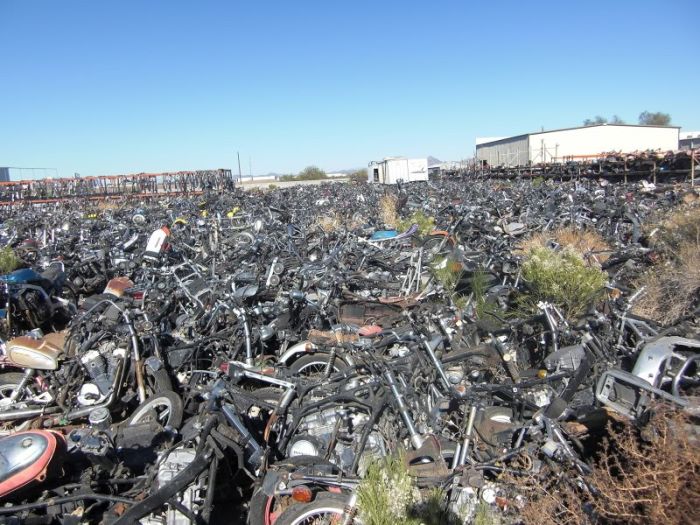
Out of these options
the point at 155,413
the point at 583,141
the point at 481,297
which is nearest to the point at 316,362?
the point at 155,413

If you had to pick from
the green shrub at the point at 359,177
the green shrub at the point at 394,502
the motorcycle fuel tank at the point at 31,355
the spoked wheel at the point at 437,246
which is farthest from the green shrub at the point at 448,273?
the green shrub at the point at 359,177

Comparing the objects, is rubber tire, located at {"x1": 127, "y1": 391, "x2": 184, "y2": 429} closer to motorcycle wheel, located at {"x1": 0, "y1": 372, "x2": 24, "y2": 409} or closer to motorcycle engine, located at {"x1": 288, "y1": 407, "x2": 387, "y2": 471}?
motorcycle engine, located at {"x1": 288, "y1": 407, "x2": 387, "y2": 471}

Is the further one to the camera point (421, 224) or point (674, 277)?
point (421, 224)

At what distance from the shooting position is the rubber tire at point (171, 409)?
13.7ft

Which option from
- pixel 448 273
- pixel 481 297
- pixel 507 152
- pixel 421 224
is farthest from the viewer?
pixel 507 152

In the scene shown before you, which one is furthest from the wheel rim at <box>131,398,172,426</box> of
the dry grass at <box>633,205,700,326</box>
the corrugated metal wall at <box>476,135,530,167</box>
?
the corrugated metal wall at <box>476,135,530,167</box>

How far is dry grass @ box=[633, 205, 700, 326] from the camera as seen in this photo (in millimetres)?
6091

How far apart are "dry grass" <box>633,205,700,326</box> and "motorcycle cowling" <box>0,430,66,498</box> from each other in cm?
611

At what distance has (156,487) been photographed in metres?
2.84

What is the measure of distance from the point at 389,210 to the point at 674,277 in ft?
36.2

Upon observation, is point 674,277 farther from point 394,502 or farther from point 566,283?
point 394,502

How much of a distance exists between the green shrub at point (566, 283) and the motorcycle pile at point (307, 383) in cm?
21

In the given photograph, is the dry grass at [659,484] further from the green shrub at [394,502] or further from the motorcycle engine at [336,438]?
the motorcycle engine at [336,438]

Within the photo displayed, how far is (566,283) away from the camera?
19.5 ft
